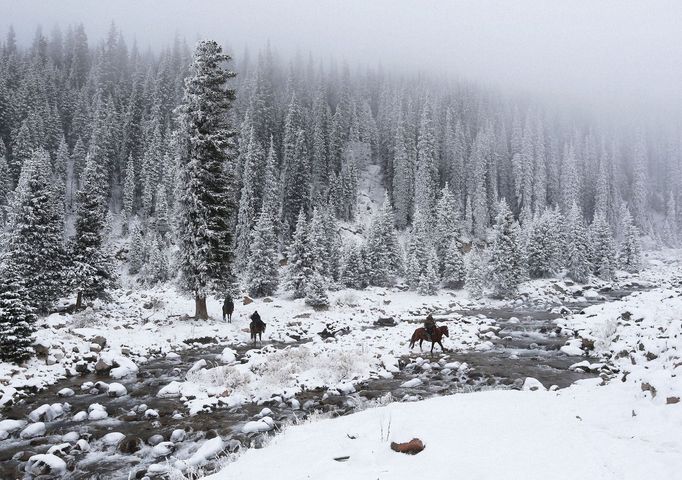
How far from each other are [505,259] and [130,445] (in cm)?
4539

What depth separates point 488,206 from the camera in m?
93.1

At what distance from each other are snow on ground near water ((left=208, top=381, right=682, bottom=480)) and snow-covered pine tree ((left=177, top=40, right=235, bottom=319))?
18.6 m

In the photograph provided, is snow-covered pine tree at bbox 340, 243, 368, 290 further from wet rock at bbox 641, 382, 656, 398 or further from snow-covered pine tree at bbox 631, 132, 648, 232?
snow-covered pine tree at bbox 631, 132, 648, 232

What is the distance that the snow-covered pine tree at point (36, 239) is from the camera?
25.7 metres

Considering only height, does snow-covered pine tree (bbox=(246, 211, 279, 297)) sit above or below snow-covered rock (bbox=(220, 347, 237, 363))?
above

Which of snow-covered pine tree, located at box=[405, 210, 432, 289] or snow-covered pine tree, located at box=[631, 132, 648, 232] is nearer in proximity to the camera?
snow-covered pine tree, located at box=[405, 210, 432, 289]

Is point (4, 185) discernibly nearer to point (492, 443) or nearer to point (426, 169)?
point (426, 169)

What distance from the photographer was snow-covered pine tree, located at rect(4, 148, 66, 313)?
84.4 feet

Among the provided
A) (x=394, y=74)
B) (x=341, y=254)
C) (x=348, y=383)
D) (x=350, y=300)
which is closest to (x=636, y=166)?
(x=394, y=74)

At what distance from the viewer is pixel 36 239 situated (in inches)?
1041

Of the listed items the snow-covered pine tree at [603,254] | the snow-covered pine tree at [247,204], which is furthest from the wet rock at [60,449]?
the snow-covered pine tree at [603,254]

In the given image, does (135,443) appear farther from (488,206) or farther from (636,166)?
(636,166)

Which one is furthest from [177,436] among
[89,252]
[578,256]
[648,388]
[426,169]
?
[426,169]

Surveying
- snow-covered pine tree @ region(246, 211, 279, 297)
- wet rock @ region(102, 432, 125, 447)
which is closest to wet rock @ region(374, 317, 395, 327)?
snow-covered pine tree @ region(246, 211, 279, 297)
